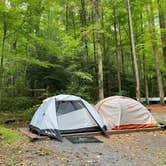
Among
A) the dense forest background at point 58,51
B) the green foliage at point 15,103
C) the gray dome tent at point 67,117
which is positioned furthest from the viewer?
the green foliage at point 15,103

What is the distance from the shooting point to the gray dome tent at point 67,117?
840 centimetres

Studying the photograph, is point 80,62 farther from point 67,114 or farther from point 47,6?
point 67,114

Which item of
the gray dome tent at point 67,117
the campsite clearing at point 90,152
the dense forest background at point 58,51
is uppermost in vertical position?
the dense forest background at point 58,51

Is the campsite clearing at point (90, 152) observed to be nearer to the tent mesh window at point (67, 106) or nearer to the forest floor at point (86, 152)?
the forest floor at point (86, 152)

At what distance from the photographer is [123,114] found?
9.25 m

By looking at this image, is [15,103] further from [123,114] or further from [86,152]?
[86,152]

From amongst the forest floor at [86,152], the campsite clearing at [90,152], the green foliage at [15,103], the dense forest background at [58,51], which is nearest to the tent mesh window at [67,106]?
the forest floor at [86,152]

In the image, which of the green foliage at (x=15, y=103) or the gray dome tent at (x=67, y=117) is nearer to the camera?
the gray dome tent at (x=67, y=117)

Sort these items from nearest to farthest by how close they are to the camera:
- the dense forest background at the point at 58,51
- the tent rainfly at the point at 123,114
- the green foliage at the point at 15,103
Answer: the tent rainfly at the point at 123,114, the dense forest background at the point at 58,51, the green foliage at the point at 15,103

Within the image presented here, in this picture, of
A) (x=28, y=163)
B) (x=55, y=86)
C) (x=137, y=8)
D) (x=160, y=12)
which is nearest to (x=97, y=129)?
(x=28, y=163)

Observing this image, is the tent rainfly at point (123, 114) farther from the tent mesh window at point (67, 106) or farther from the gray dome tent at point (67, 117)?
the tent mesh window at point (67, 106)

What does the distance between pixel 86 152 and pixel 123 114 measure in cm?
347

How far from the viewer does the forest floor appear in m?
5.18

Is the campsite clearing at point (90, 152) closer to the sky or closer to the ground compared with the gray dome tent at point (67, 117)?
closer to the ground
